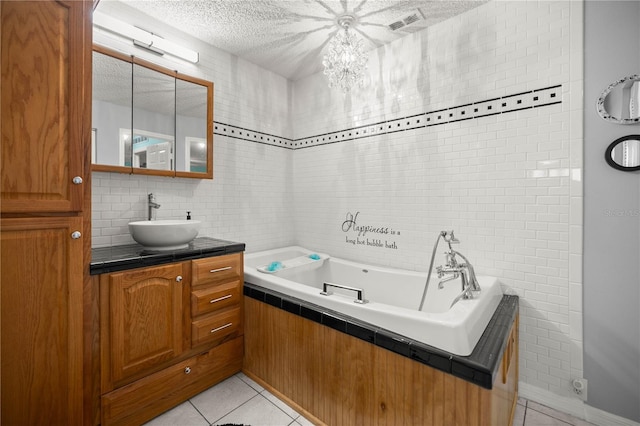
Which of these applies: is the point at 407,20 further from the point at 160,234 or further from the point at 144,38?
the point at 160,234

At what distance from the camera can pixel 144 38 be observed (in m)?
2.24

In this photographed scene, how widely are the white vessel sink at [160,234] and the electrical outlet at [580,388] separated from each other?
269 centimetres

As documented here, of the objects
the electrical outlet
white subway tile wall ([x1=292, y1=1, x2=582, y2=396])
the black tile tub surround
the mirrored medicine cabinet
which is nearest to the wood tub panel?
the black tile tub surround

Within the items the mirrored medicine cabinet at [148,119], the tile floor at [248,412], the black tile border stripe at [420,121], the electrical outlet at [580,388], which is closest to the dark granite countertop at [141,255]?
the mirrored medicine cabinet at [148,119]

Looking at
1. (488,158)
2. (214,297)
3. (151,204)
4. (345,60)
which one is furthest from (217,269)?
(488,158)

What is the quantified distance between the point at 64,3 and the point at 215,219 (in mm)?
1759

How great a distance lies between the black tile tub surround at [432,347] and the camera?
3.93ft

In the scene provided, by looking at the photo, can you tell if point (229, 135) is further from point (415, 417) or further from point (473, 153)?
point (415, 417)

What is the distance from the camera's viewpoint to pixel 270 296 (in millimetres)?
2043

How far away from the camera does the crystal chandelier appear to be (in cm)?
217

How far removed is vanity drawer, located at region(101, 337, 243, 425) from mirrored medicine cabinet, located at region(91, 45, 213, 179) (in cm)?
140

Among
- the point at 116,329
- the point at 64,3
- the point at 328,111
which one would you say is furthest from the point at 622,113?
the point at 116,329

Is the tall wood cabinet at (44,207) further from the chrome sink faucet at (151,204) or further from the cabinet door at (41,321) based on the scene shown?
the chrome sink faucet at (151,204)

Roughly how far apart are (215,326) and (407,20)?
2760mm
